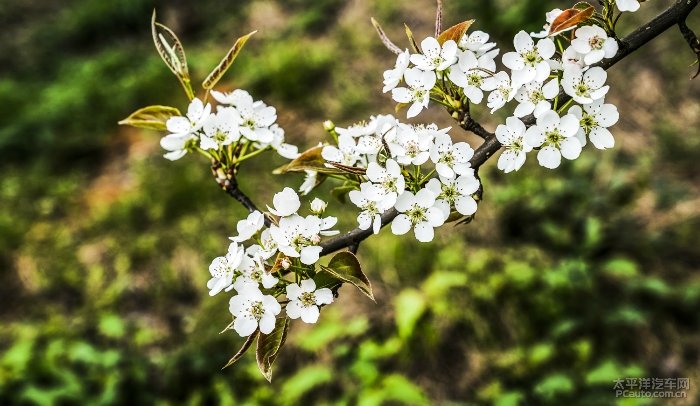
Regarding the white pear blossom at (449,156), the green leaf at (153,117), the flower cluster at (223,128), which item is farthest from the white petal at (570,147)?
the green leaf at (153,117)

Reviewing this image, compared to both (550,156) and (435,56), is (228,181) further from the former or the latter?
A: (550,156)

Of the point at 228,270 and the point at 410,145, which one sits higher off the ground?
the point at 410,145

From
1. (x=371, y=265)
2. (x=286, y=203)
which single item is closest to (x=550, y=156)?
(x=286, y=203)

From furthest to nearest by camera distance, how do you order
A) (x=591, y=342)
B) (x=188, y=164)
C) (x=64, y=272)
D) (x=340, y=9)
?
(x=340, y=9)
(x=188, y=164)
(x=64, y=272)
(x=591, y=342)

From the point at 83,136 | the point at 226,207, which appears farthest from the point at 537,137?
the point at 83,136

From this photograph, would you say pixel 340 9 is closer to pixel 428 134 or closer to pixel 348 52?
pixel 348 52

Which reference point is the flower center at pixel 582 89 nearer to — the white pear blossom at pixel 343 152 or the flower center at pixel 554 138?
the flower center at pixel 554 138
